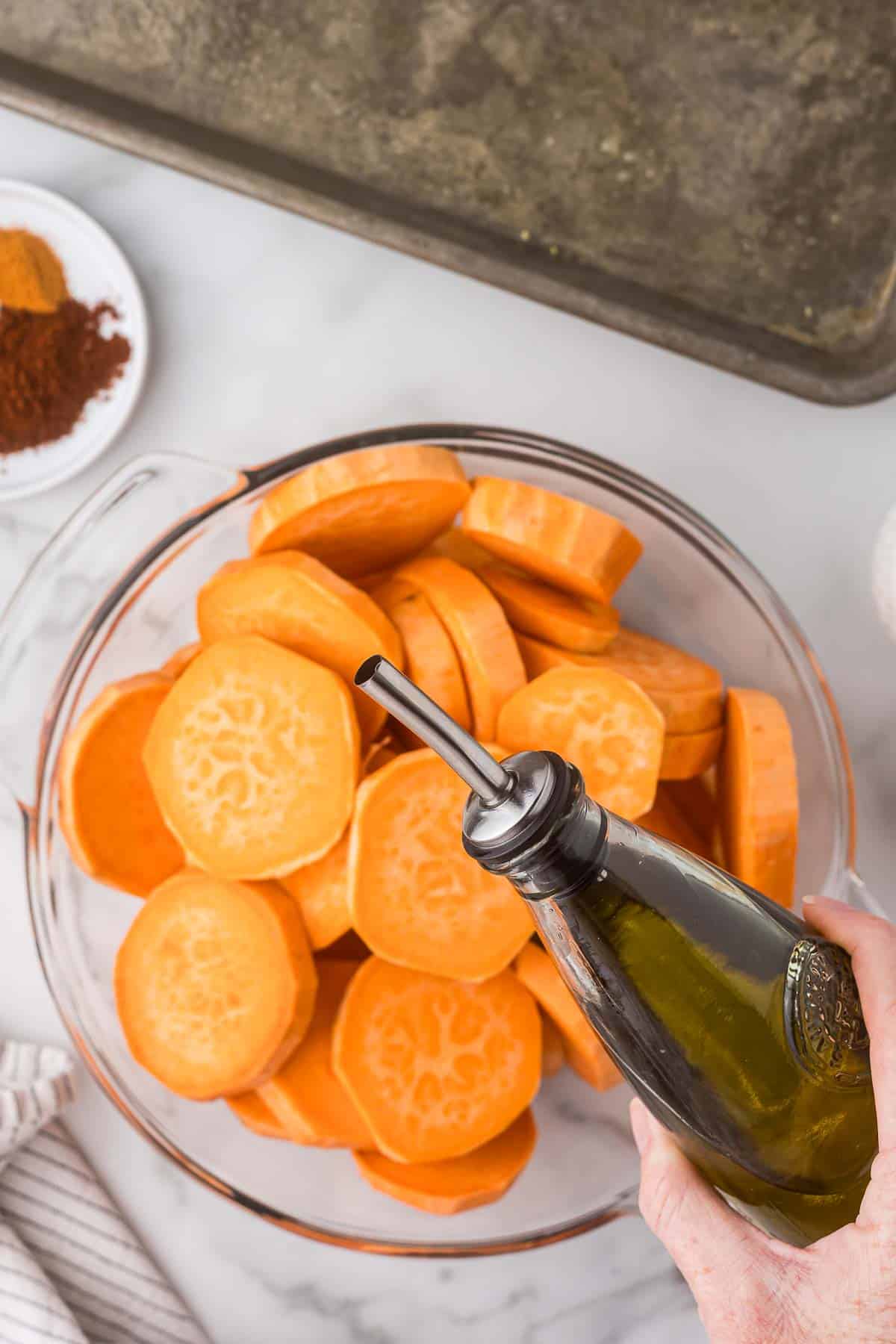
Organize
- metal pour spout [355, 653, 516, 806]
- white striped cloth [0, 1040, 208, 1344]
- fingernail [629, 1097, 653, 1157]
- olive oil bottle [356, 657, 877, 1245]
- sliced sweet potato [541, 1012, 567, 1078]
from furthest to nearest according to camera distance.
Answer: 1. white striped cloth [0, 1040, 208, 1344]
2. sliced sweet potato [541, 1012, 567, 1078]
3. fingernail [629, 1097, 653, 1157]
4. olive oil bottle [356, 657, 877, 1245]
5. metal pour spout [355, 653, 516, 806]

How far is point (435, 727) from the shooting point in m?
0.42

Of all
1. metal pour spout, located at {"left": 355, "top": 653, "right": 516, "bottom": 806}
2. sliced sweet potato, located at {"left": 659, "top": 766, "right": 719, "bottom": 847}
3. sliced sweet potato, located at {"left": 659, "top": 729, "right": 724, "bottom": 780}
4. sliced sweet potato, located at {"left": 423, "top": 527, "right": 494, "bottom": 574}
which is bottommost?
sliced sweet potato, located at {"left": 659, "top": 766, "right": 719, "bottom": 847}

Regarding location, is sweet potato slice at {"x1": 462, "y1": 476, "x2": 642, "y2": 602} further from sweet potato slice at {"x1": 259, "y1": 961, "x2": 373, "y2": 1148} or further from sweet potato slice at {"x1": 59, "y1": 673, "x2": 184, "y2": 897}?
sweet potato slice at {"x1": 259, "y1": 961, "x2": 373, "y2": 1148}

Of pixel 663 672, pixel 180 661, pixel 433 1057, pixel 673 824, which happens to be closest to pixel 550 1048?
pixel 433 1057

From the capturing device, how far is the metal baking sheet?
0.92 m

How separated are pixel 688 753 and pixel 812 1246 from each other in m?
0.35

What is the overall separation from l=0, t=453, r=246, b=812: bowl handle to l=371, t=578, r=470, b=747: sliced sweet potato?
196 mm

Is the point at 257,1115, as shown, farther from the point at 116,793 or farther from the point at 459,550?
the point at 459,550

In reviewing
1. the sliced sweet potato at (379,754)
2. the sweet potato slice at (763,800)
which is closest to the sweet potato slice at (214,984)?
the sliced sweet potato at (379,754)

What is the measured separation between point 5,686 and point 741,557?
0.61m

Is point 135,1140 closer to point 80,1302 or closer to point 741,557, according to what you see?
point 80,1302

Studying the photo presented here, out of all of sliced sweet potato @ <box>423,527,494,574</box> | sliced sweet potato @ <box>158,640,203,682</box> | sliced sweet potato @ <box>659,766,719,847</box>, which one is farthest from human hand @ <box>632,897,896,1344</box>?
sliced sweet potato @ <box>158,640,203,682</box>

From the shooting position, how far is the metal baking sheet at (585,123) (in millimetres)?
920

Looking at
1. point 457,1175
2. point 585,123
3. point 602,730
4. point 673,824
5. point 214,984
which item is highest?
point 585,123
